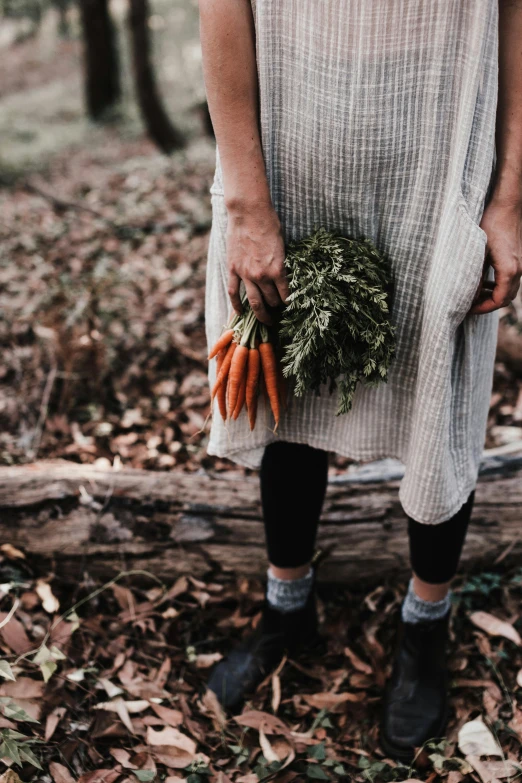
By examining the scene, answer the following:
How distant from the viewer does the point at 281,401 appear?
1.46 metres

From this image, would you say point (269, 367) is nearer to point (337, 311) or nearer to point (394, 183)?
point (337, 311)

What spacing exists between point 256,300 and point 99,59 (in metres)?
9.84

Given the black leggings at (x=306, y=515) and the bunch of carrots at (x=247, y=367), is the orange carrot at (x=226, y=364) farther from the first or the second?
the black leggings at (x=306, y=515)

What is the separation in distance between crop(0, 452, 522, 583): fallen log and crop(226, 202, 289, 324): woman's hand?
93 centimetres

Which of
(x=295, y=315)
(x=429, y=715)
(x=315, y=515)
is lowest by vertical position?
(x=429, y=715)

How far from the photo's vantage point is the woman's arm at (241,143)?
1.20 meters

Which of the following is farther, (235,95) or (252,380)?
(252,380)

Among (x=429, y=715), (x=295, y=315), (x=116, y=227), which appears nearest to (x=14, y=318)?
(x=116, y=227)

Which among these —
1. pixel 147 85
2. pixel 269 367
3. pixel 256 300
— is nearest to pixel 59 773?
pixel 269 367

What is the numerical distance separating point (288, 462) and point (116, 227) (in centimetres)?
332

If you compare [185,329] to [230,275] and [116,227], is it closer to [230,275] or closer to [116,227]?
[116,227]

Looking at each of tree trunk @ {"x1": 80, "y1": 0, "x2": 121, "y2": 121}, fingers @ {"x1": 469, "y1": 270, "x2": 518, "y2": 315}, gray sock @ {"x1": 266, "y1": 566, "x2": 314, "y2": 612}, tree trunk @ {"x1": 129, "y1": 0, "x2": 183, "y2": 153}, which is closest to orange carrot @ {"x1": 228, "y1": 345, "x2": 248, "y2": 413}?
fingers @ {"x1": 469, "y1": 270, "x2": 518, "y2": 315}

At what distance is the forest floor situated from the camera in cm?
159

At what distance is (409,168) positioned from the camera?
123 cm
